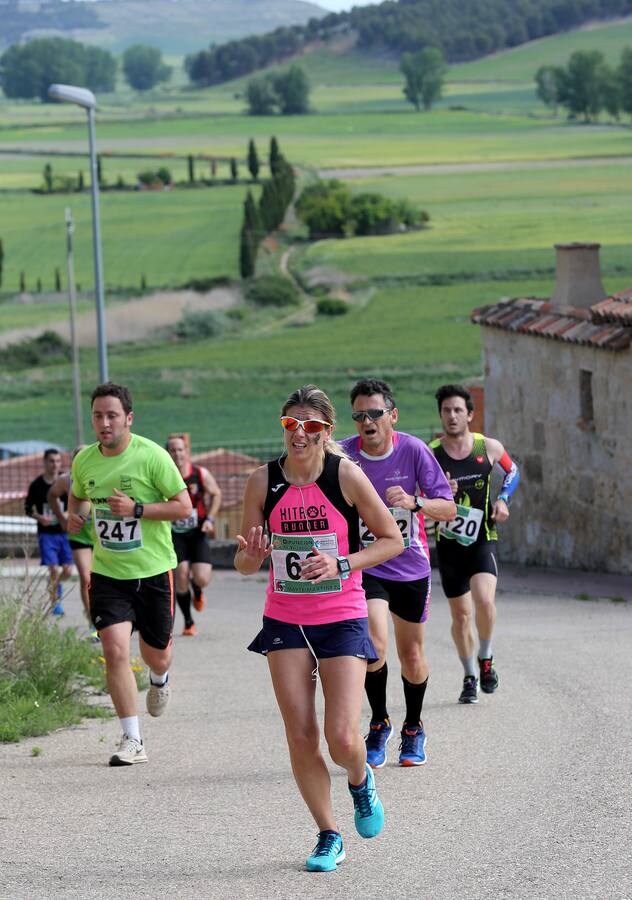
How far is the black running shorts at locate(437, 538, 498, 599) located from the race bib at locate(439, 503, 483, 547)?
5 centimetres

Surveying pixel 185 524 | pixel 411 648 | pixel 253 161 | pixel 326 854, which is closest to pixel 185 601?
pixel 185 524

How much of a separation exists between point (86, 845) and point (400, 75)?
345 feet

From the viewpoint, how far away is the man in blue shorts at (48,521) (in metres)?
16.5

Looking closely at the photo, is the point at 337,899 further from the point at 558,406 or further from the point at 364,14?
the point at 364,14

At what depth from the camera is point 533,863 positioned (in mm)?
5980

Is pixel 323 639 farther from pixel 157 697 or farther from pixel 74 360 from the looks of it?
pixel 74 360

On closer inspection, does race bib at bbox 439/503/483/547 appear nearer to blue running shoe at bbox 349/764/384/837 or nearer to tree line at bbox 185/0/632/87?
blue running shoe at bbox 349/764/384/837

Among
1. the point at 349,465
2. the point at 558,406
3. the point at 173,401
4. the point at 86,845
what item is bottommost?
the point at 173,401

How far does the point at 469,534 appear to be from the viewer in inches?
385

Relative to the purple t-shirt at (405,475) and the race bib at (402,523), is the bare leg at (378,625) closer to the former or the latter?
the purple t-shirt at (405,475)

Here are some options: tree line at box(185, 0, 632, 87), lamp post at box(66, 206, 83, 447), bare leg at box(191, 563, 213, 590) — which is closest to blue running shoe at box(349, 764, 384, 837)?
bare leg at box(191, 563, 213, 590)

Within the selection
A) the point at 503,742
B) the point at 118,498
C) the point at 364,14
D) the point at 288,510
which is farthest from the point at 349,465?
the point at 364,14

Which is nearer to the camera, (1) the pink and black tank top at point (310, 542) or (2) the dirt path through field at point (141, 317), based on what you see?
(1) the pink and black tank top at point (310, 542)

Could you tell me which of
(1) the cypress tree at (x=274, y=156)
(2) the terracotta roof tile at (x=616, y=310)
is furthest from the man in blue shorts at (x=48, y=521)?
(1) the cypress tree at (x=274, y=156)
